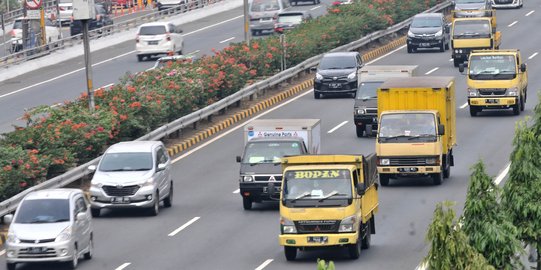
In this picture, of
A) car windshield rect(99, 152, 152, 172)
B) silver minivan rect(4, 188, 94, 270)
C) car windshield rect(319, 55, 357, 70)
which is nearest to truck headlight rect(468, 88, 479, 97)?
car windshield rect(319, 55, 357, 70)

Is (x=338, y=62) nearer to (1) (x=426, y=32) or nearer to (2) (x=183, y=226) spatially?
(1) (x=426, y=32)

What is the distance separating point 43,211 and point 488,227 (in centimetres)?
1288

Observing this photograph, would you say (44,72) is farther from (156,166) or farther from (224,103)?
(156,166)

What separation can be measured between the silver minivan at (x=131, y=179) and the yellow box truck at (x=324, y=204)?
18.9ft

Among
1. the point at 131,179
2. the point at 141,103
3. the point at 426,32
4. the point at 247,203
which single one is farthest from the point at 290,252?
the point at 426,32

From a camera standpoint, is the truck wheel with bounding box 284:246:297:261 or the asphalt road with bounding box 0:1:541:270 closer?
the truck wheel with bounding box 284:246:297:261

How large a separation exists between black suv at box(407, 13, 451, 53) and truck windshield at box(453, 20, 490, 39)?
441cm

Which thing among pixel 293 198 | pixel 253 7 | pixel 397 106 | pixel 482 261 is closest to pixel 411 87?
pixel 397 106

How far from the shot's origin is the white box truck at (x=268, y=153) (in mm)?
35562

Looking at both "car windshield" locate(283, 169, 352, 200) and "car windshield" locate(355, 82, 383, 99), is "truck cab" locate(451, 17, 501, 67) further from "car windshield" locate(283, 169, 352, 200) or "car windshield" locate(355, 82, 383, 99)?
"car windshield" locate(283, 169, 352, 200)

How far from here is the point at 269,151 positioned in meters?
36.2

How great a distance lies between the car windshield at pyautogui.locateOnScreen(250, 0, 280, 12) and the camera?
265 feet

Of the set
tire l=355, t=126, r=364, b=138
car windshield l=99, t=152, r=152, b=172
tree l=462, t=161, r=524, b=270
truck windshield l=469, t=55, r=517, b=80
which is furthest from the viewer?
truck windshield l=469, t=55, r=517, b=80

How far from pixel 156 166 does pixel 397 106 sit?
7645 mm
